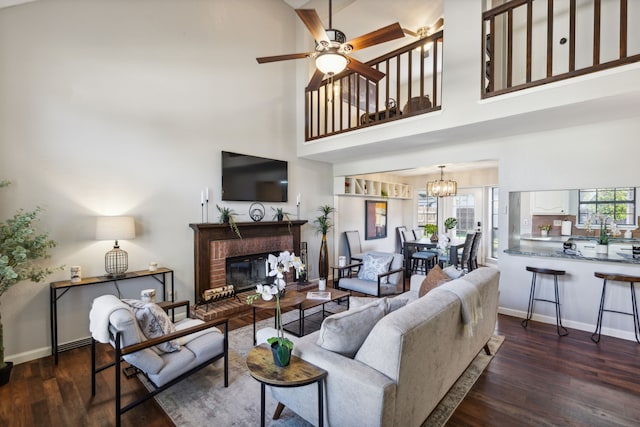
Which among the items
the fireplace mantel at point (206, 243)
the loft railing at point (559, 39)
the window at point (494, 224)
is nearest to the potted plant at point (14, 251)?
the fireplace mantel at point (206, 243)

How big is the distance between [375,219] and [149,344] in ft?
21.0

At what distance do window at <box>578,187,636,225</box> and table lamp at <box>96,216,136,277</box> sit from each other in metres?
5.56

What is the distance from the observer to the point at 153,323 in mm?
2207

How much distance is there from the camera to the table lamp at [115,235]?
10.3ft

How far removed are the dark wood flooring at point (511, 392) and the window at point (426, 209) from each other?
19.2 ft

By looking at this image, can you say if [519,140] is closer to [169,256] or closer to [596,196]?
[596,196]

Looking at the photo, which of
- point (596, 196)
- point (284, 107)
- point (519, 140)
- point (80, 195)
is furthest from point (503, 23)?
point (80, 195)

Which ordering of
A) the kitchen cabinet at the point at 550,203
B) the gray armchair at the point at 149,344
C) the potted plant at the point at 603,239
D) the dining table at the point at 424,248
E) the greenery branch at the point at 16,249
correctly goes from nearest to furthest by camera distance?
1. the gray armchair at the point at 149,344
2. the greenery branch at the point at 16,249
3. the potted plant at the point at 603,239
4. the kitchen cabinet at the point at 550,203
5. the dining table at the point at 424,248

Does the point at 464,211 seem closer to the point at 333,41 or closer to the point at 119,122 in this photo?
the point at 333,41

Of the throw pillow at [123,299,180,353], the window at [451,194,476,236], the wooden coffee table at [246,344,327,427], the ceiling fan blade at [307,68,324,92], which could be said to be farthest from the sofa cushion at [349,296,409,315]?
the window at [451,194,476,236]

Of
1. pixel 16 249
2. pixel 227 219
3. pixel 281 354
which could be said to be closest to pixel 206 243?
pixel 227 219

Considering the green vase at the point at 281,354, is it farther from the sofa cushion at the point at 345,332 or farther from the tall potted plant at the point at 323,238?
the tall potted plant at the point at 323,238

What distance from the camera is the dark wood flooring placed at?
2.08 metres

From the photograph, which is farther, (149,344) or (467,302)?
(467,302)
